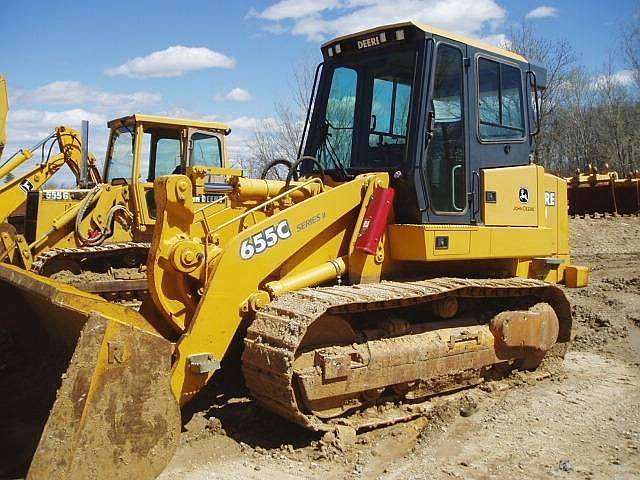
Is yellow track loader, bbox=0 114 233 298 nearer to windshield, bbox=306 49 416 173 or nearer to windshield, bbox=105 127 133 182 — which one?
windshield, bbox=105 127 133 182

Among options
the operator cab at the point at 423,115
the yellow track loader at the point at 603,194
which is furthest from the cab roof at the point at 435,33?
the yellow track loader at the point at 603,194

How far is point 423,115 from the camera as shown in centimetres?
538

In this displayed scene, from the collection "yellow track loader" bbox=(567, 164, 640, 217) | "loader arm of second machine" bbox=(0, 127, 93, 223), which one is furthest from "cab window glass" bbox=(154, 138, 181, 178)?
"yellow track loader" bbox=(567, 164, 640, 217)

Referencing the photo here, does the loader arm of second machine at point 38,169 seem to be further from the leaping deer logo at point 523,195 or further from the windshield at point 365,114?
the leaping deer logo at point 523,195

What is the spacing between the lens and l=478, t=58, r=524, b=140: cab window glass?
5.88 meters

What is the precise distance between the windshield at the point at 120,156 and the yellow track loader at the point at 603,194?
40.8 feet

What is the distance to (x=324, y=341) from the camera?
4.82 m

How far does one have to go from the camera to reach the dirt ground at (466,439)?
4.31 m

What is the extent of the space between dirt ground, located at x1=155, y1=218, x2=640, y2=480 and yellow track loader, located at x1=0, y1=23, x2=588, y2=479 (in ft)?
0.70

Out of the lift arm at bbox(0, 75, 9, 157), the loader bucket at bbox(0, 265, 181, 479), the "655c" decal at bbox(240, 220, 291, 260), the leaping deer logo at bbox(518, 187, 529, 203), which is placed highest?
the lift arm at bbox(0, 75, 9, 157)

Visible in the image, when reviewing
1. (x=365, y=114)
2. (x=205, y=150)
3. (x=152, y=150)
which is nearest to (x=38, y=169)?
(x=152, y=150)

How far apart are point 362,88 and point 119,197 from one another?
4.78m

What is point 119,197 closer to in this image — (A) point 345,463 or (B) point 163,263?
Result: (B) point 163,263

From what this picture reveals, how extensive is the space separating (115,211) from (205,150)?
1.73m
